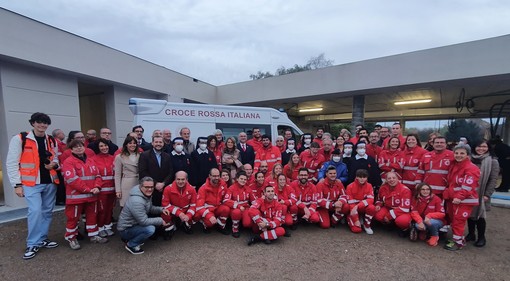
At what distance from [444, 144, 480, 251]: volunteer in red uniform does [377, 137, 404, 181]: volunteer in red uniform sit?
2.63ft

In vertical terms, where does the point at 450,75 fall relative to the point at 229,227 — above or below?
above

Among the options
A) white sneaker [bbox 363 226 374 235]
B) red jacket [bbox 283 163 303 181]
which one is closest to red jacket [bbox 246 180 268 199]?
red jacket [bbox 283 163 303 181]

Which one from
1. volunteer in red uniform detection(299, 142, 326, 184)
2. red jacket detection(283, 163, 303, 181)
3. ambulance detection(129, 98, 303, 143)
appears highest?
ambulance detection(129, 98, 303, 143)

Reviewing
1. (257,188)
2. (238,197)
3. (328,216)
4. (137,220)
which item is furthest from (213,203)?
(328,216)

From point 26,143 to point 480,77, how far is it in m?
10.3

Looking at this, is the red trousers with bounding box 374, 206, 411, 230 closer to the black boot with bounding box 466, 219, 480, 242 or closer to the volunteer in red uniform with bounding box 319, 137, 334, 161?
the black boot with bounding box 466, 219, 480, 242

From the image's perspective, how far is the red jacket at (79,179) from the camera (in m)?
3.59

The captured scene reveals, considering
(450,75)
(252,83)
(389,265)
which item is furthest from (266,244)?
(252,83)

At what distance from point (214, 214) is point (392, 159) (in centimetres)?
340

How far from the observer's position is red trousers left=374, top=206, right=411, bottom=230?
4.02 meters

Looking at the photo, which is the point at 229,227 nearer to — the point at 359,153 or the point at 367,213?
the point at 367,213

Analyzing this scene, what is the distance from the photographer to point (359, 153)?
4.77 metres

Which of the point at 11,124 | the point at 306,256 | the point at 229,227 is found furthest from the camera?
the point at 11,124

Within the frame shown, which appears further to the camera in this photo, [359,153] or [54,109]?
[54,109]
